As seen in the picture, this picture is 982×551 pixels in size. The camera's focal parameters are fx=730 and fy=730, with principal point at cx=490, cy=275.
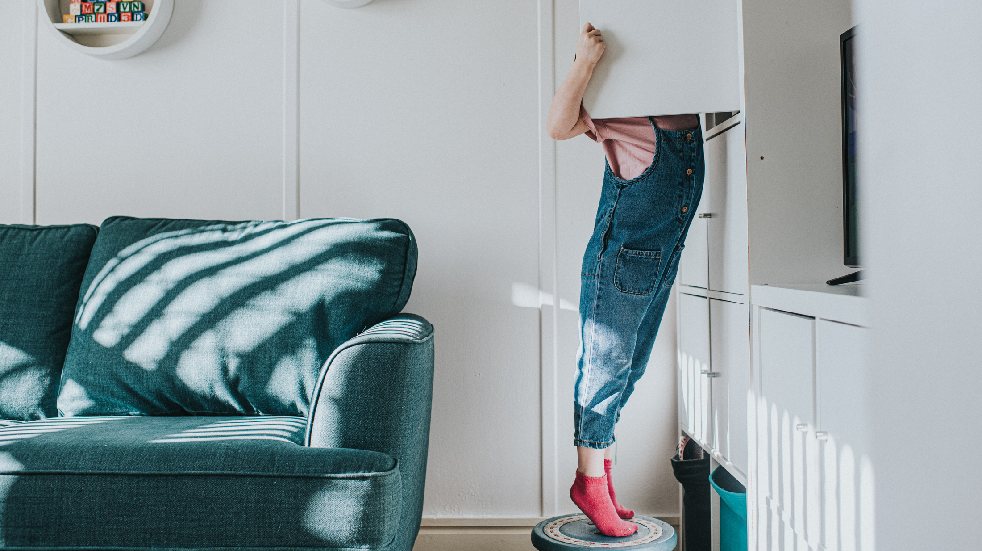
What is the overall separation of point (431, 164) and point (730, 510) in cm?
121

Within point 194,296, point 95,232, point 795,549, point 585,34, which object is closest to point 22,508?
point 194,296

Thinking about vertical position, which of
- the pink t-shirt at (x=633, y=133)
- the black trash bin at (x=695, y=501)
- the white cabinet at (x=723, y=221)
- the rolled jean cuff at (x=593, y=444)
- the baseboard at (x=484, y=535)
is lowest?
the baseboard at (x=484, y=535)

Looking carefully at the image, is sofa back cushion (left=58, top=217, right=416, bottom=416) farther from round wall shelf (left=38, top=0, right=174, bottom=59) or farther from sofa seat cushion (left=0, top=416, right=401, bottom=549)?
round wall shelf (left=38, top=0, right=174, bottom=59)

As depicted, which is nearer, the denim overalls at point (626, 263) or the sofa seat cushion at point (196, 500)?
the sofa seat cushion at point (196, 500)

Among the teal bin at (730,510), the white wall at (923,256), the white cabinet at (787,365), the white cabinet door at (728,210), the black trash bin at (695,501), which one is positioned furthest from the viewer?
the black trash bin at (695,501)

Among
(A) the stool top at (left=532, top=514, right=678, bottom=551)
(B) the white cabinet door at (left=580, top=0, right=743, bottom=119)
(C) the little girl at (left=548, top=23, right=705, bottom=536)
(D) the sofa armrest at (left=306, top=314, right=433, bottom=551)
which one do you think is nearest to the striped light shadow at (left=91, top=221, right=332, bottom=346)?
(D) the sofa armrest at (left=306, top=314, right=433, bottom=551)

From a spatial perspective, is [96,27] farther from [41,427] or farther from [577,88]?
[577,88]

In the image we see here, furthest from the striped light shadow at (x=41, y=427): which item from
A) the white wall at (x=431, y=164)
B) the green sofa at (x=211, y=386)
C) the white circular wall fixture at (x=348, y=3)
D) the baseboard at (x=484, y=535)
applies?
the white circular wall fixture at (x=348, y=3)

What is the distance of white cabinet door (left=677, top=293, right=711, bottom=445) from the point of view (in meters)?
1.75

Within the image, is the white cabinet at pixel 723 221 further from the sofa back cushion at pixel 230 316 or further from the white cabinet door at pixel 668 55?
the sofa back cushion at pixel 230 316

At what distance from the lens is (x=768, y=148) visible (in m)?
1.35

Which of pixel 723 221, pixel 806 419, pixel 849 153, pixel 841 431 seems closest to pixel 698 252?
pixel 723 221

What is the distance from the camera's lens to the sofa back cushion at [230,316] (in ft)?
5.31

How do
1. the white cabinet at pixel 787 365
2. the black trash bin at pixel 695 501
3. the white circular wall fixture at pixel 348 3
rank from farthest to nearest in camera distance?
the white circular wall fixture at pixel 348 3 → the black trash bin at pixel 695 501 → the white cabinet at pixel 787 365
